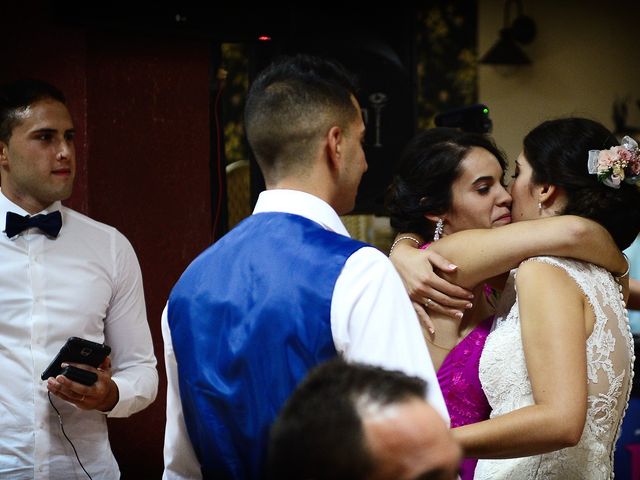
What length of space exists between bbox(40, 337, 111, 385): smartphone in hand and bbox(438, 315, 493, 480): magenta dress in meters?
0.91

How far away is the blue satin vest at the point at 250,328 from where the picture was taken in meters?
1.71

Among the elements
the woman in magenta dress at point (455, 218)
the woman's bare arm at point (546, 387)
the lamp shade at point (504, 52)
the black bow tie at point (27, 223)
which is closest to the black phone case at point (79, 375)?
the black bow tie at point (27, 223)

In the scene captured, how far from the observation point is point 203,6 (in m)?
3.68

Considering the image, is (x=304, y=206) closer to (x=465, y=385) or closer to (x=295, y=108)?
(x=295, y=108)

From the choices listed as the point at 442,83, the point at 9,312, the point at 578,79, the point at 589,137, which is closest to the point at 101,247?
the point at 9,312

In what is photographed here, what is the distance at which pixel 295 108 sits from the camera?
189 centimetres

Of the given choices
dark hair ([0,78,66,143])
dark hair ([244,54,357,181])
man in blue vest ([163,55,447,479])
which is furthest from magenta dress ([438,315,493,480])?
dark hair ([0,78,66,143])

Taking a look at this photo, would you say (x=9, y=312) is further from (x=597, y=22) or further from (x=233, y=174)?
(x=597, y=22)

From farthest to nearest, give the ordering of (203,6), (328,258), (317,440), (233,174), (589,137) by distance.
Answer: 1. (233,174)
2. (203,6)
3. (589,137)
4. (328,258)
5. (317,440)

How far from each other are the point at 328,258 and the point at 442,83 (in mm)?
5878

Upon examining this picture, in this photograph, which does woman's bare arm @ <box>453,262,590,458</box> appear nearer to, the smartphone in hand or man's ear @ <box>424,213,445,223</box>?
man's ear @ <box>424,213,445,223</box>

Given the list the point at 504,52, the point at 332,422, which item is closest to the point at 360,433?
the point at 332,422

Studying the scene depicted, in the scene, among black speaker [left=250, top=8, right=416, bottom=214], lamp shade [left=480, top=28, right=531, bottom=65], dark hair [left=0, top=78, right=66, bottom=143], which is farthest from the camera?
lamp shade [left=480, top=28, right=531, bottom=65]

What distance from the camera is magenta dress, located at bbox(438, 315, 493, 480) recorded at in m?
2.38
